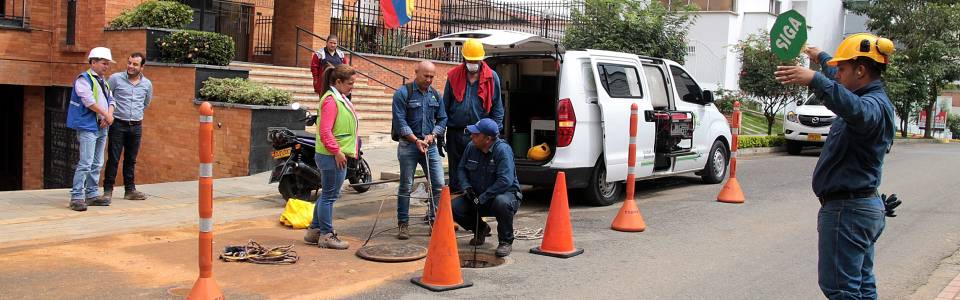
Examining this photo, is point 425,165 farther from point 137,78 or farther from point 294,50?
point 294,50

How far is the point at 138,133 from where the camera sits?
9414mm

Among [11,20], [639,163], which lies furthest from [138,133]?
[11,20]

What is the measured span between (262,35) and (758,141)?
40.4 feet

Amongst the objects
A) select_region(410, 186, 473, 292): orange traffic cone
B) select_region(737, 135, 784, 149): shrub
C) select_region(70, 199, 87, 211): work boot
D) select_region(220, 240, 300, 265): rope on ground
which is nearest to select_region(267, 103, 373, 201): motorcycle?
select_region(70, 199, 87, 211): work boot

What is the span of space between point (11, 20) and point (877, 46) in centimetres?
1472

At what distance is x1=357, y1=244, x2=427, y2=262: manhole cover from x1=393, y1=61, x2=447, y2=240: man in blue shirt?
0.56 m

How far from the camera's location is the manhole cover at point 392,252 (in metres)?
6.81

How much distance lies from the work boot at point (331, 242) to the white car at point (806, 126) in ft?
46.6

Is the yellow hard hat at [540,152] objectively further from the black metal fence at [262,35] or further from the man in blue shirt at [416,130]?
the black metal fence at [262,35]

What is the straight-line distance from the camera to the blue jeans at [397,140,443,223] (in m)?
7.79

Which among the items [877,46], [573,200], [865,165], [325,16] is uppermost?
[325,16]

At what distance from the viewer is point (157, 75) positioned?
13.7 m

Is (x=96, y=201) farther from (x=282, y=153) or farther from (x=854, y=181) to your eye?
(x=854, y=181)

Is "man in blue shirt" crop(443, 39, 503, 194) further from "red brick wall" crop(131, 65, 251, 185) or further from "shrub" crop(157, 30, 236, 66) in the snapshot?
"shrub" crop(157, 30, 236, 66)
